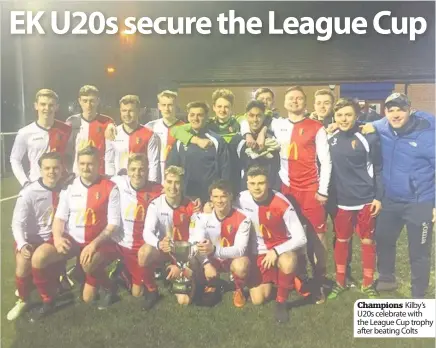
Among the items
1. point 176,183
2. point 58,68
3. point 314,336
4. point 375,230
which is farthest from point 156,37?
point 314,336

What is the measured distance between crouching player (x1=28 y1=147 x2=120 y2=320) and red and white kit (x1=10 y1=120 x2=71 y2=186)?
0.41ft

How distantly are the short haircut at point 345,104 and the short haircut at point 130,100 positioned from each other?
1069 millimetres

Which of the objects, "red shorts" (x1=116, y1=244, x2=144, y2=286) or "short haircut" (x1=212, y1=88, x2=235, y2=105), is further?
"red shorts" (x1=116, y1=244, x2=144, y2=286)

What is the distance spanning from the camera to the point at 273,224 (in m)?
2.88

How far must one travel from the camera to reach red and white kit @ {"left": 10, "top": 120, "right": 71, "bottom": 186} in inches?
112

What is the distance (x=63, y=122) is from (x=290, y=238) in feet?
4.59

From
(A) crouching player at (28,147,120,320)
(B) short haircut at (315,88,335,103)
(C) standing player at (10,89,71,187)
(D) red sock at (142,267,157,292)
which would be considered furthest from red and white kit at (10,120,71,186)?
(B) short haircut at (315,88,335,103)

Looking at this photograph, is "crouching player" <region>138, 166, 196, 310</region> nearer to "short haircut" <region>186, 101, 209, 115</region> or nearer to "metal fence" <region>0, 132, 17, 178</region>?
"short haircut" <region>186, 101, 209, 115</region>

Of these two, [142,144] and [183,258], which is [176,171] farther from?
[183,258]

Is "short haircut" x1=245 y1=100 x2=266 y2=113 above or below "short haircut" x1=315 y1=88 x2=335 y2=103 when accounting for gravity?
below

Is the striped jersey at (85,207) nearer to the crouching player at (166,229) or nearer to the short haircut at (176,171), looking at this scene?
the crouching player at (166,229)

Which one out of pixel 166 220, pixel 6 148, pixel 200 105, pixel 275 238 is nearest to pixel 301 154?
pixel 275 238

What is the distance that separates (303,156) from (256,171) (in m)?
0.27

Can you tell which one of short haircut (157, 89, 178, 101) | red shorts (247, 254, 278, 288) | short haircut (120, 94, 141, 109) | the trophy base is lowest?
the trophy base
